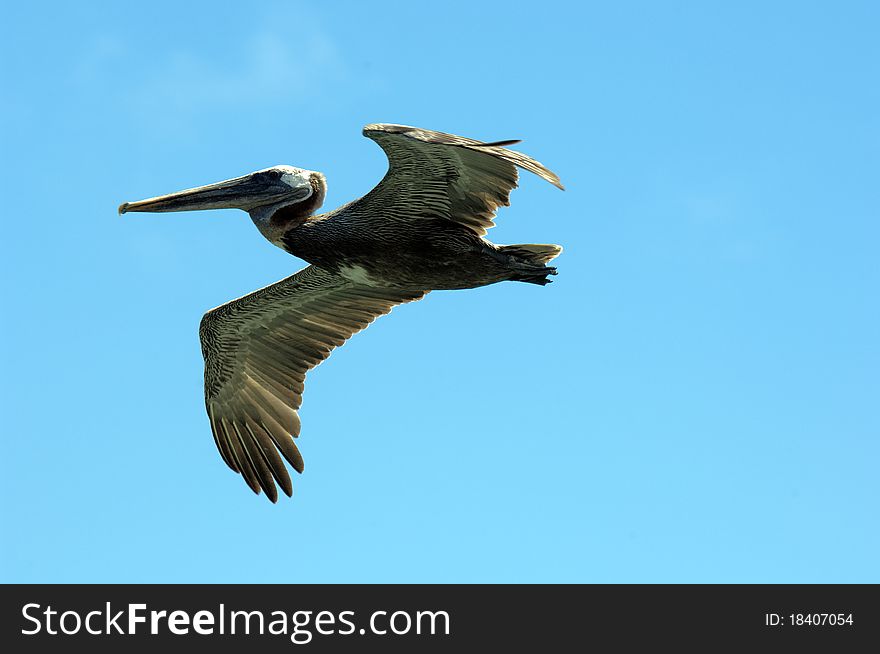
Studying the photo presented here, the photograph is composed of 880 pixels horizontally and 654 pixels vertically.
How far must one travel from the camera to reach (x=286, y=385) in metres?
13.7

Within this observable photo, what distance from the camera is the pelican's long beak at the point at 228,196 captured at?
12.4 meters

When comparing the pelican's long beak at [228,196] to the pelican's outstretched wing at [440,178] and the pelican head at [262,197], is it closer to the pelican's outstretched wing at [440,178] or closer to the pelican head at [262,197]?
the pelican head at [262,197]

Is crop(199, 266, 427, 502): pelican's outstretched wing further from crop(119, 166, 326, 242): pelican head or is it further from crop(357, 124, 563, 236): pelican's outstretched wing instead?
crop(357, 124, 563, 236): pelican's outstretched wing

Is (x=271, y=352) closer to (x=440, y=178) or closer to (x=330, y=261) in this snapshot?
(x=330, y=261)

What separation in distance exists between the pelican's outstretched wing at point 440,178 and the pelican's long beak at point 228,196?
1.12 metres

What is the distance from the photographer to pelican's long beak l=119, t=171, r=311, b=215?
12.4 metres

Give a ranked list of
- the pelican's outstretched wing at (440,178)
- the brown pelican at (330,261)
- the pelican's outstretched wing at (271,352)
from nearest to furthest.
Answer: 1. the pelican's outstretched wing at (440,178)
2. the brown pelican at (330,261)
3. the pelican's outstretched wing at (271,352)

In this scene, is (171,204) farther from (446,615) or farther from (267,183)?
(446,615)

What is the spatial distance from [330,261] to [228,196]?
1.37m

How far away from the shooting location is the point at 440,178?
37.7 ft

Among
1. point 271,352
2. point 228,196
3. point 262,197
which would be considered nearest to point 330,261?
point 262,197

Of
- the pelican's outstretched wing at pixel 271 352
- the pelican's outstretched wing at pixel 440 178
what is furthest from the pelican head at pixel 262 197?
the pelican's outstretched wing at pixel 271 352

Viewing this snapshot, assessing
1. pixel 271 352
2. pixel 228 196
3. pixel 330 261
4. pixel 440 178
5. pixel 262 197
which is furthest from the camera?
pixel 271 352

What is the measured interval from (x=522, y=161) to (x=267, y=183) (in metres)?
3.07
